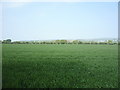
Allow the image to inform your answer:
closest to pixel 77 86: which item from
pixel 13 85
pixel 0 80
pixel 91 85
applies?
pixel 91 85

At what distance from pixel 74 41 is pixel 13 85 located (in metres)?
87.8

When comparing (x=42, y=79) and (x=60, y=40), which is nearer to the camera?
(x=42, y=79)

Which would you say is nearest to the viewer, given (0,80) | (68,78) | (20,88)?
(20,88)

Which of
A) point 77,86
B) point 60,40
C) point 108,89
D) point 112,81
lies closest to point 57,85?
point 77,86

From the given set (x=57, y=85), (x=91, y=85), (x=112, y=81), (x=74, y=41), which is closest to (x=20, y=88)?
(x=57, y=85)

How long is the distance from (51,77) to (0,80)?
94.5 inches

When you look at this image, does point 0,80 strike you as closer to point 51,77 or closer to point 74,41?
point 51,77

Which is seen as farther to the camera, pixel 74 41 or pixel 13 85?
pixel 74 41

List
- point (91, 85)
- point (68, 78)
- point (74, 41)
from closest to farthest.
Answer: point (91, 85), point (68, 78), point (74, 41)

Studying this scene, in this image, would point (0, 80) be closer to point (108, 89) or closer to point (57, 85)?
point (57, 85)

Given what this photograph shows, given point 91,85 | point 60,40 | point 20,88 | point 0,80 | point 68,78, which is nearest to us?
point 20,88

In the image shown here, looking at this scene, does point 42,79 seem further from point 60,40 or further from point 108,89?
point 60,40

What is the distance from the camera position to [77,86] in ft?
30.6

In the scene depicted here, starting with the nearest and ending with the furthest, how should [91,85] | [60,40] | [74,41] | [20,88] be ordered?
[20,88] < [91,85] < [60,40] < [74,41]
